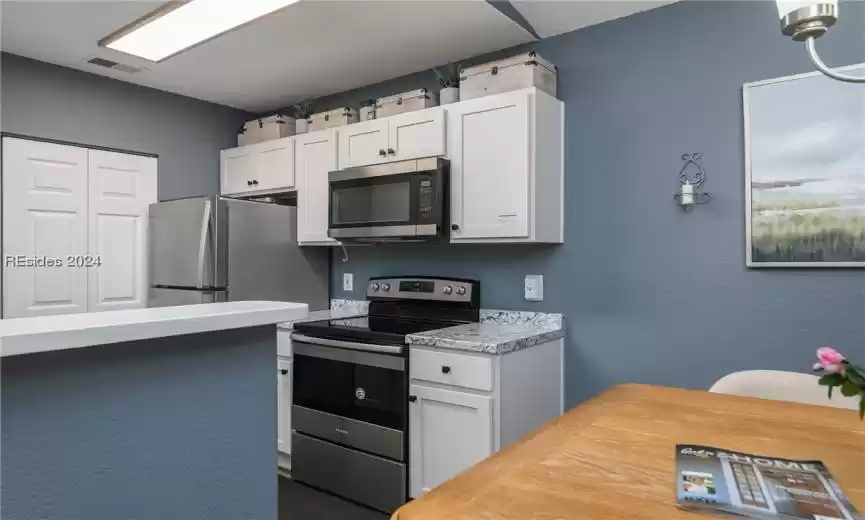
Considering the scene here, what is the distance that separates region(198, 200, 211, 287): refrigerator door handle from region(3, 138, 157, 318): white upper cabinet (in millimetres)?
759

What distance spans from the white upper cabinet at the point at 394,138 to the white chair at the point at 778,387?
1657 millimetres

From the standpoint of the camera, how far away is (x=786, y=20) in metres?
1.00

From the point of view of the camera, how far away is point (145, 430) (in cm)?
106

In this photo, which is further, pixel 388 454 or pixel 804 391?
pixel 388 454

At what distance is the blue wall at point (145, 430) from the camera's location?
91 cm

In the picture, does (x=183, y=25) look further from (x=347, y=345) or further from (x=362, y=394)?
(x=362, y=394)

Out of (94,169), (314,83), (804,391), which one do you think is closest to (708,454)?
(804,391)

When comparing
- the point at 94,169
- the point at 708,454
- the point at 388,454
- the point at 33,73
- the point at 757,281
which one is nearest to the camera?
A: the point at 708,454

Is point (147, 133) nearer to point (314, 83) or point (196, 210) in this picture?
point (196, 210)

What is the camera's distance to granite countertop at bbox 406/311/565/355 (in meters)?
2.21

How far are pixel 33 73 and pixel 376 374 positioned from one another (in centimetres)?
256

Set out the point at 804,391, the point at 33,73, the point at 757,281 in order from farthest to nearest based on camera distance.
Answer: the point at 33,73 → the point at 757,281 → the point at 804,391

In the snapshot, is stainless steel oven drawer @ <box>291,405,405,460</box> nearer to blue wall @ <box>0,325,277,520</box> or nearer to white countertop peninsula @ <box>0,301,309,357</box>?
blue wall @ <box>0,325,277,520</box>

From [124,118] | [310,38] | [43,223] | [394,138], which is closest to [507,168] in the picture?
[394,138]
